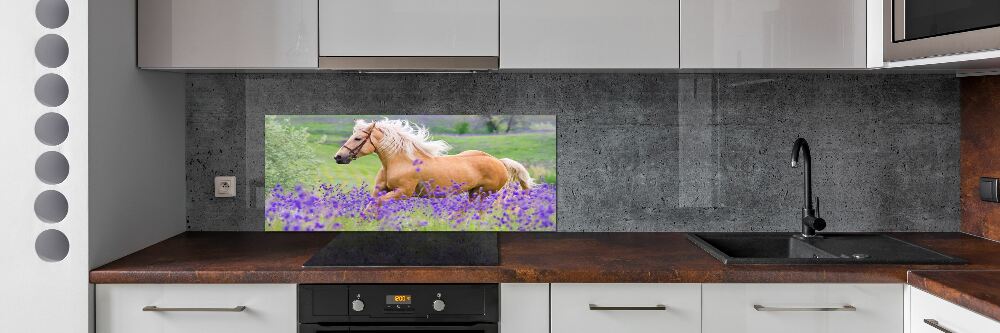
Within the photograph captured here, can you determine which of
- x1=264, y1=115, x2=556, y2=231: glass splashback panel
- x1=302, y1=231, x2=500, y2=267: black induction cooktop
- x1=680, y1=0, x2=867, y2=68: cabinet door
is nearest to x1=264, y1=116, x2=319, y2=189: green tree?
x1=264, y1=115, x2=556, y2=231: glass splashback panel

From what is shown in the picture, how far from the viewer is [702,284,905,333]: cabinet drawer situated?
183 cm

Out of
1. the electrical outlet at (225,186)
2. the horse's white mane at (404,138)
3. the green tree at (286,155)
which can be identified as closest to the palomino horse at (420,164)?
the horse's white mane at (404,138)

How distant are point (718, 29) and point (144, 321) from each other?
5.85 ft

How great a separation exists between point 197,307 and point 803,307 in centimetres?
156

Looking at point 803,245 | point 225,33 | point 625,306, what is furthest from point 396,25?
point 803,245
